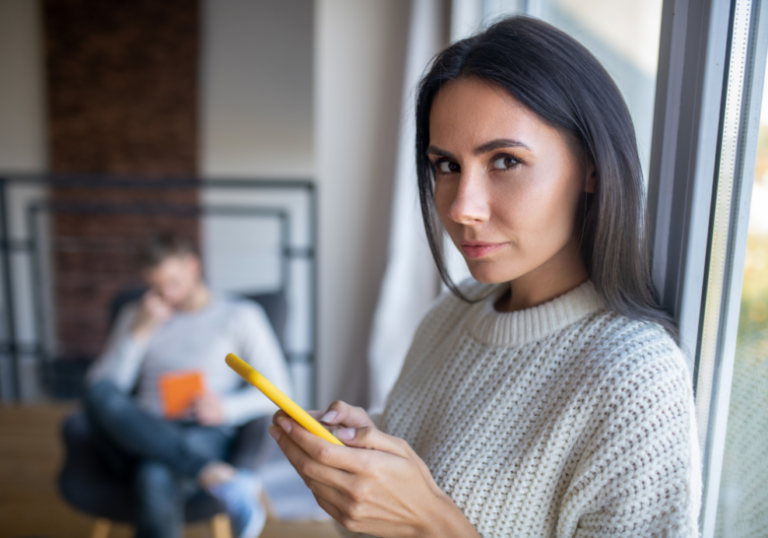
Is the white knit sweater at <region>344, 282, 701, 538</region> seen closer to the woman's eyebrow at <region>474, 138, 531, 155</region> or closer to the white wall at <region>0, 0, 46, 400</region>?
the woman's eyebrow at <region>474, 138, 531, 155</region>

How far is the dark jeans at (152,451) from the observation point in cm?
155

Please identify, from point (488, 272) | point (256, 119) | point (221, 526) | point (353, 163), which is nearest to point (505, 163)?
point (488, 272)

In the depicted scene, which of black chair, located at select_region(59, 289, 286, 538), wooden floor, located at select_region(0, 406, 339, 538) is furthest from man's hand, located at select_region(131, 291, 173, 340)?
wooden floor, located at select_region(0, 406, 339, 538)

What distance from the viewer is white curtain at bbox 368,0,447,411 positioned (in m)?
1.92

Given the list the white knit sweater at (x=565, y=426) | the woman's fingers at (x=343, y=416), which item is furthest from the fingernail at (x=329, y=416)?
the white knit sweater at (x=565, y=426)

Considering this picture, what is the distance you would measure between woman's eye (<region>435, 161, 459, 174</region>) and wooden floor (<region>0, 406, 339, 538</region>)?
1.63 metres

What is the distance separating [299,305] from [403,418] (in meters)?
2.84

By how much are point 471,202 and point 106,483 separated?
1.50 metres

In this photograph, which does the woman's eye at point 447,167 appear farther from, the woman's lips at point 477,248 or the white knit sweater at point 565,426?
the white knit sweater at point 565,426

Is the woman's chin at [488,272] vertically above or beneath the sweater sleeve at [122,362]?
above

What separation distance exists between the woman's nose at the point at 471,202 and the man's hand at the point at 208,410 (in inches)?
53.7

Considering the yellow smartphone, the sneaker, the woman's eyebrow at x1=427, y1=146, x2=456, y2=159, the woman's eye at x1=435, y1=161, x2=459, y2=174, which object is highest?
the woman's eyebrow at x1=427, y1=146, x2=456, y2=159

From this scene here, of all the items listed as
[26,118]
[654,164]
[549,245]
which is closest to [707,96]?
[654,164]

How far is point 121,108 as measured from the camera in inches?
135
